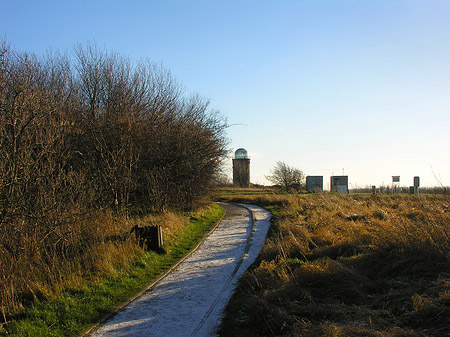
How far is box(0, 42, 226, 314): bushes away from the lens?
26.9 feet

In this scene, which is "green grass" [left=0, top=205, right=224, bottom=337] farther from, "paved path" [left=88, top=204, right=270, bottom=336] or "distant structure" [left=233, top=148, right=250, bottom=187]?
"distant structure" [left=233, top=148, right=250, bottom=187]

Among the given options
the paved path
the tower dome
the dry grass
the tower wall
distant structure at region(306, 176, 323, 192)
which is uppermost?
the tower dome

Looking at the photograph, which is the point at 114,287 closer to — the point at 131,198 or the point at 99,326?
the point at 99,326

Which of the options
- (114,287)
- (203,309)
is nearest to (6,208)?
(114,287)

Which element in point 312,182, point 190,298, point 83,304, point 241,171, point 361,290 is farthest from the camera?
point 241,171

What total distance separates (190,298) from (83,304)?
2131 millimetres

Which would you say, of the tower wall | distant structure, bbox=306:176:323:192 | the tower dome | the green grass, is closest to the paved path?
the green grass

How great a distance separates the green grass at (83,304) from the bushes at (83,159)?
2.11 ft

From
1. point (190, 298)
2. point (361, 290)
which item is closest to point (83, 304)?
point (190, 298)

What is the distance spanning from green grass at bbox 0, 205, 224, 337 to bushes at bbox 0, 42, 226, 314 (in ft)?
2.11

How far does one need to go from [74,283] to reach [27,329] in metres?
2.03

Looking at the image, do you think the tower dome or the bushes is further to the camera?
the tower dome

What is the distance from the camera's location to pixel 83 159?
617 inches

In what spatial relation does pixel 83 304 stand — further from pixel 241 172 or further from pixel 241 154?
pixel 241 154
